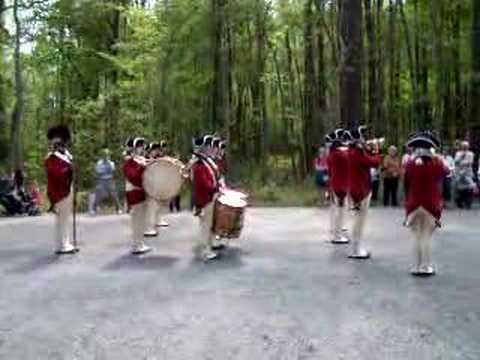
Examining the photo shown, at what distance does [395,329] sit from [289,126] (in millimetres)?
28240

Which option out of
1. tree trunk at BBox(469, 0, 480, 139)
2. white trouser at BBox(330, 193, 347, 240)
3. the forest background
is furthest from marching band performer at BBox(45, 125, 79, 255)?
tree trunk at BBox(469, 0, 480, 139)

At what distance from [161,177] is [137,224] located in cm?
75

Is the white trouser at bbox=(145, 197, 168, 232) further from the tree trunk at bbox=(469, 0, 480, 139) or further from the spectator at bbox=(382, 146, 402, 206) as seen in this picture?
the tree trunk at bbox=(469, 0, 480, 139)

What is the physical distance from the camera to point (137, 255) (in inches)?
461

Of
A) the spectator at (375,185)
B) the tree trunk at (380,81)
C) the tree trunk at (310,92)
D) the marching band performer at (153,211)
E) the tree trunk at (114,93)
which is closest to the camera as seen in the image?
the marching band performer at (153,211)

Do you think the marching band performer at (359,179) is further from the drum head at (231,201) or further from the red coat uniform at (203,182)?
the red coat uniform at (203,182)

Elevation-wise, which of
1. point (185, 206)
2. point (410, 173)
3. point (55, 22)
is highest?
point (55, 22)

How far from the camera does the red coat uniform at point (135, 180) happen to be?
39.6 ft

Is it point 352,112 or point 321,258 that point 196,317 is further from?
point 352,112

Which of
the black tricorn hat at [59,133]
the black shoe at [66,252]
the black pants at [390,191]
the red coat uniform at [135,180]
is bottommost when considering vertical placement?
the black shoe at [66,252]

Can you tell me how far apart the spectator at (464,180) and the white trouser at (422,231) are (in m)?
8.41

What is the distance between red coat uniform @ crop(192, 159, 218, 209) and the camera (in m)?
11.2

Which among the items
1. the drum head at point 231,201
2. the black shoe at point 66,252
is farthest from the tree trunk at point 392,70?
the black shoe at point 66,252

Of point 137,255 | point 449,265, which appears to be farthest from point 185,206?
point 449,265
